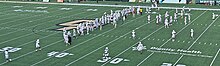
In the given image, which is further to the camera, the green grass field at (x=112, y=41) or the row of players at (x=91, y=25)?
the row of players at (x=91, y=25)

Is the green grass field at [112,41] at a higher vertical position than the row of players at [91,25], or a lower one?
lower

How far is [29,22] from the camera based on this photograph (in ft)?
101

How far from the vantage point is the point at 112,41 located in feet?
74.4

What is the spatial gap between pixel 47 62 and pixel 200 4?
97.6 feet

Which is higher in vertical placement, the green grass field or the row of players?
the row of players

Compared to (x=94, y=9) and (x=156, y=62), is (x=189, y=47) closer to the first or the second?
(x=156, y=62)

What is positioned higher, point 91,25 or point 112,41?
point 91,25

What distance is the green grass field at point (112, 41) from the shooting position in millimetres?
18203

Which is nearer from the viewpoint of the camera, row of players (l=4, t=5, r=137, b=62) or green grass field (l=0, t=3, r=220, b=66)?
green grass field (l=0, t=3, r=220, b=66)

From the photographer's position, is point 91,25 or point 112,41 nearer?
point 112,41

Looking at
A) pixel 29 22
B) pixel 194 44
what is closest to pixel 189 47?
pixel 194 44

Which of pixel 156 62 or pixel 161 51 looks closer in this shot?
pixel 156 62

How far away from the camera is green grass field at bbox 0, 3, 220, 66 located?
59.7 ft

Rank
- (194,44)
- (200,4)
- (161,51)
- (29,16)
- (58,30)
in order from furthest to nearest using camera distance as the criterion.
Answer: (200,4)
(29,16)
(58,30)
(194,44)
(161,51)
